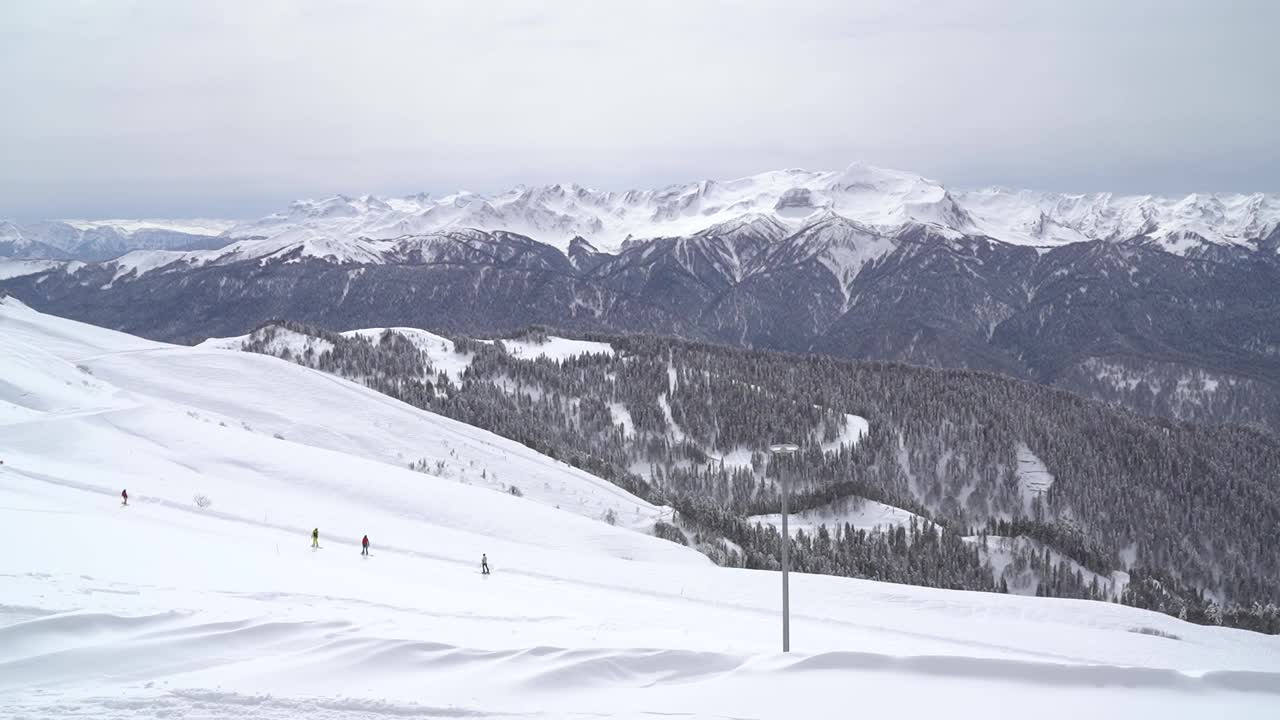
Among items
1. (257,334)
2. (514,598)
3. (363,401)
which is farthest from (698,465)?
(514,598)

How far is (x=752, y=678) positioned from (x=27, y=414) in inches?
2259

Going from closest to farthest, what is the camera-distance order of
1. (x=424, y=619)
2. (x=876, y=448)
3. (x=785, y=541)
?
(x=785, y=541) < (x=424, y=619) < (x=876, y=448)

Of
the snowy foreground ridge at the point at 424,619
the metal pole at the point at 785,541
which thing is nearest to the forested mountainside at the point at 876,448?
the snowy foreground ridge at the point at 424,619

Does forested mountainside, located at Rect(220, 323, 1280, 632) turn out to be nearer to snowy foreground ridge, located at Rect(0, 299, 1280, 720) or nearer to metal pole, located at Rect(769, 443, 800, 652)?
snowy foreground ridge, located at Rect(0, 299, 1280, 720)

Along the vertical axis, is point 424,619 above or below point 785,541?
below

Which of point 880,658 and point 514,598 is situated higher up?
point 880,658

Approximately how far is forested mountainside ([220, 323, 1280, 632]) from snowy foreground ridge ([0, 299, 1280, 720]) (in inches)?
2264

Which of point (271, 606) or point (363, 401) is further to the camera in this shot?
point (363, 401)

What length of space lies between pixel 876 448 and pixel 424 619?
151m

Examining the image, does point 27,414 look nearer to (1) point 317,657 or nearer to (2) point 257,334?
(1) point 317,657

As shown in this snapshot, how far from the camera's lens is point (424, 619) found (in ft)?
64.1

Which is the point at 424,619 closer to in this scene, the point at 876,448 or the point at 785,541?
the point at 785,541

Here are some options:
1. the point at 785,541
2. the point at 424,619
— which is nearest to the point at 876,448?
the point at 785,541

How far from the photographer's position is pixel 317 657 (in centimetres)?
1556
